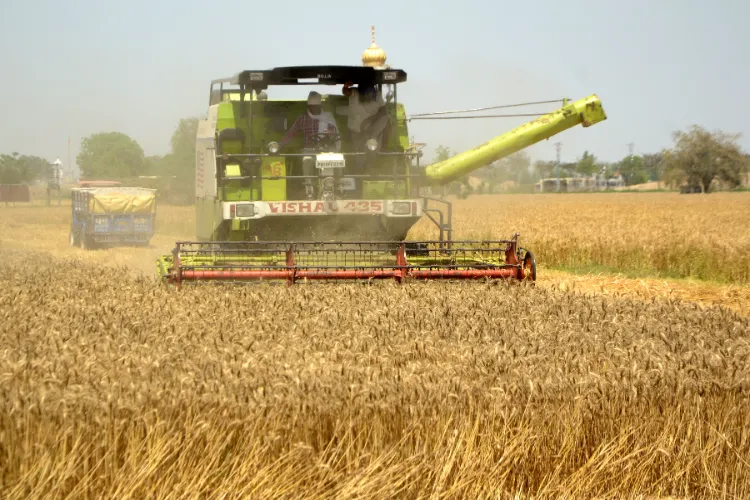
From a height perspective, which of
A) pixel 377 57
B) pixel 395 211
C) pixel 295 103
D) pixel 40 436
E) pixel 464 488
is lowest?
pixel 464 488

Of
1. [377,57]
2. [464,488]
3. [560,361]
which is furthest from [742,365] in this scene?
[377,57]

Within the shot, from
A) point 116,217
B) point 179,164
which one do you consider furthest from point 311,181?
point 179,164

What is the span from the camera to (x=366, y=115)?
11508 mm

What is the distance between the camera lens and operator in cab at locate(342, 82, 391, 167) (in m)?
11.5

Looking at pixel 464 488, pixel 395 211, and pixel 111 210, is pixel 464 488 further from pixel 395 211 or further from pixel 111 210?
pixel 111 210

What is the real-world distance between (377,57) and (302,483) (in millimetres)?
15344

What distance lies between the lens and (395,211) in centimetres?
1098

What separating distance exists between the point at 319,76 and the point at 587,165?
4679 inches

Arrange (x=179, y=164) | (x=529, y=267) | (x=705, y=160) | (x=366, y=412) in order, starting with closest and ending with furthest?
(x=366, y=412), (x=529, y=267), (x=179, y=164), (x=705, y=160)

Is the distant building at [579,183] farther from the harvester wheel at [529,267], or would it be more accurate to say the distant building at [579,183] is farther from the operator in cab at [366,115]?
the harvester wheel at [529,267]

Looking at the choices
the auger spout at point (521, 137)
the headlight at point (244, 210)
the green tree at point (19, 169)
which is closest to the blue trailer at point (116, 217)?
the auger spout at point (521, 137)

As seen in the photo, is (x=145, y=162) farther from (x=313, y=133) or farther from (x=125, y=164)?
(x=313, y=133)

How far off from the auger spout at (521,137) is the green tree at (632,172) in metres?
114

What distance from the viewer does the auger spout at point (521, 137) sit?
12547 mm
